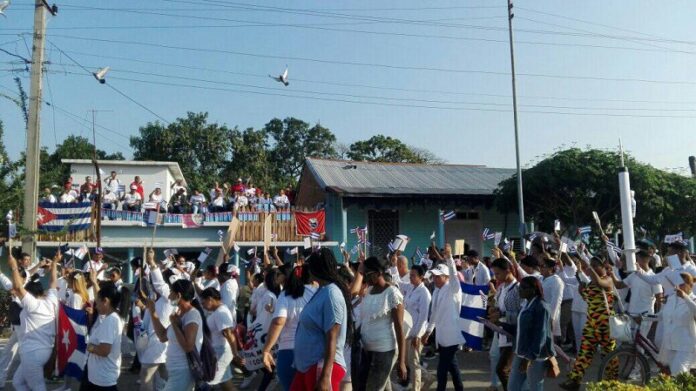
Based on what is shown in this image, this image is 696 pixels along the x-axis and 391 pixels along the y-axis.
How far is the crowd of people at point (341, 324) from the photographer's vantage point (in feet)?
16.3

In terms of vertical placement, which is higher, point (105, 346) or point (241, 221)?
point (241, 221)

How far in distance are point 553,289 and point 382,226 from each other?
52.9 feet

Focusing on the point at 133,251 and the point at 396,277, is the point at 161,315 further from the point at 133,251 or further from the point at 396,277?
the point at 133,251

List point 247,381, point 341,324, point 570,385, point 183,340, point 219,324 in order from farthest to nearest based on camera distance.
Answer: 1. point 247,381
2. point 570,385
3. point 219,324
4. point 183,340
5. point 341,324

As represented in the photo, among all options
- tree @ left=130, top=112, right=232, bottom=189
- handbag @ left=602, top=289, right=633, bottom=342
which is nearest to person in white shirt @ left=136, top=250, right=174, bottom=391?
handbag @ left=602, top=289, right=633, bottom=342

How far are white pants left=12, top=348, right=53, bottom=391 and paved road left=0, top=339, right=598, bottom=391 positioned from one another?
2.08 m

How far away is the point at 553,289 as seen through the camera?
26.2ft

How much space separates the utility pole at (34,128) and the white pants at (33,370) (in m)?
9.42

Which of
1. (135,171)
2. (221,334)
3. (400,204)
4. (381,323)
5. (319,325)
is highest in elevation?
(135,171)

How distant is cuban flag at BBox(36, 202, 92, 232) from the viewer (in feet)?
65.6

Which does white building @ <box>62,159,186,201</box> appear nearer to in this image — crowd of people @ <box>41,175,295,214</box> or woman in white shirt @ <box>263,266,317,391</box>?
crowd of people @ <box>41,175,295,214</box>

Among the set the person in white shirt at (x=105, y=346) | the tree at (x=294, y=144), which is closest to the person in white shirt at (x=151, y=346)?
the person in white shirt at (x=105, y=346)

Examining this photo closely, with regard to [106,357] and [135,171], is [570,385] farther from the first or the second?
[135,171]

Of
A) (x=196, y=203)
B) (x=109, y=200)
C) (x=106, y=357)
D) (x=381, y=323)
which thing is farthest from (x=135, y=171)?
(x=381, y=323)
